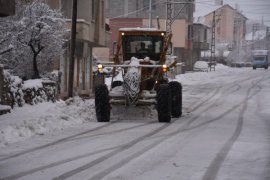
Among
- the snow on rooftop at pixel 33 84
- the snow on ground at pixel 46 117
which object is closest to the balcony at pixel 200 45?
the snow on ground at pixel 46 117

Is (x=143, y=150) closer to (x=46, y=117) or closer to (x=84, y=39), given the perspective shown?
(x=46, y=117)

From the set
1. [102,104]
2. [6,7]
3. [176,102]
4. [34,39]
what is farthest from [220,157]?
[34,39]

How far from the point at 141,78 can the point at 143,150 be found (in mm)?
6745

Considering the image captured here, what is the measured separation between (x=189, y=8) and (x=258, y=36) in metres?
82.5

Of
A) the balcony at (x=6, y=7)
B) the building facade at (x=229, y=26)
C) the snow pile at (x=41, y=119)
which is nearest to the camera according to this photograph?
the snow pile at (x=41, y=119)

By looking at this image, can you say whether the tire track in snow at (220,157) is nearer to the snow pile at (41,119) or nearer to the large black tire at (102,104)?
the large black tire at (102,104)

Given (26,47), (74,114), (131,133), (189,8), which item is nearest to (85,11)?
(26,47)

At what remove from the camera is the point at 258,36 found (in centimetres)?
15875

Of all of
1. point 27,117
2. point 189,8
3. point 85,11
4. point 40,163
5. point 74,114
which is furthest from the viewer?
point 189,8

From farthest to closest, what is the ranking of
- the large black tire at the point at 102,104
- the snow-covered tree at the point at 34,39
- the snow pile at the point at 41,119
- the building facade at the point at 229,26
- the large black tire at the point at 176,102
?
the building facade at the point at 229,26 < the snow-covered tree at the point at 34,39 < the large black tire at the point at 176,102 < the large black tire at the point at 102,104 < the snow pile at the point at 41,119

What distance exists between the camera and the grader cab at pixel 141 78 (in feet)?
58.5

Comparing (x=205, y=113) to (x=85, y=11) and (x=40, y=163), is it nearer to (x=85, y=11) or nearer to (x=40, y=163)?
(x=40, y=163)

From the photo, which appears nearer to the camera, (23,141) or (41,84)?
(23,141)

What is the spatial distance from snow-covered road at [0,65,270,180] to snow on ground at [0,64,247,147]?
96 millimetres
